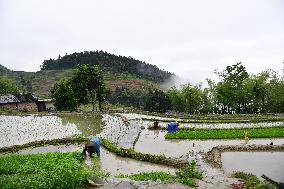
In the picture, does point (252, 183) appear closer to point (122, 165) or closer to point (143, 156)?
point (143, 156)

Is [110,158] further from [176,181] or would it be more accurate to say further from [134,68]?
[134,68]

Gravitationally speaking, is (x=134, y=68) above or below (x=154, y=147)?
above

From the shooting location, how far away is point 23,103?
2384 inches

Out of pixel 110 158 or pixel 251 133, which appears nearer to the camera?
pixel 110 158

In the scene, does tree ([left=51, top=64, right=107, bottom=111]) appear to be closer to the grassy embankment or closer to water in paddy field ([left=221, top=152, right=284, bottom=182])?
the grassy embankment

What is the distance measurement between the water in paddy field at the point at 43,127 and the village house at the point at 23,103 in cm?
1472

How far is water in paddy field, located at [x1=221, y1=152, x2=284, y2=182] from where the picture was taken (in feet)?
60.8

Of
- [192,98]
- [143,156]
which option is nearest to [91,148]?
[143,156]

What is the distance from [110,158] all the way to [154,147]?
4214 millimetres

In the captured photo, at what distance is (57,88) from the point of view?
5547cm

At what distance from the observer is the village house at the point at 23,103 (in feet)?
188

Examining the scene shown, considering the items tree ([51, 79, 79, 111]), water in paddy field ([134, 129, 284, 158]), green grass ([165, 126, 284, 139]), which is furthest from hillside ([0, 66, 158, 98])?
water in paddy field ([134, 129, 284, 158])

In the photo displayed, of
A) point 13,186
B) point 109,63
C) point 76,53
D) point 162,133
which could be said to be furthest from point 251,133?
point 76,53

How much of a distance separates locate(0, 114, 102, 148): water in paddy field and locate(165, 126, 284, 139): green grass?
25.6ft
